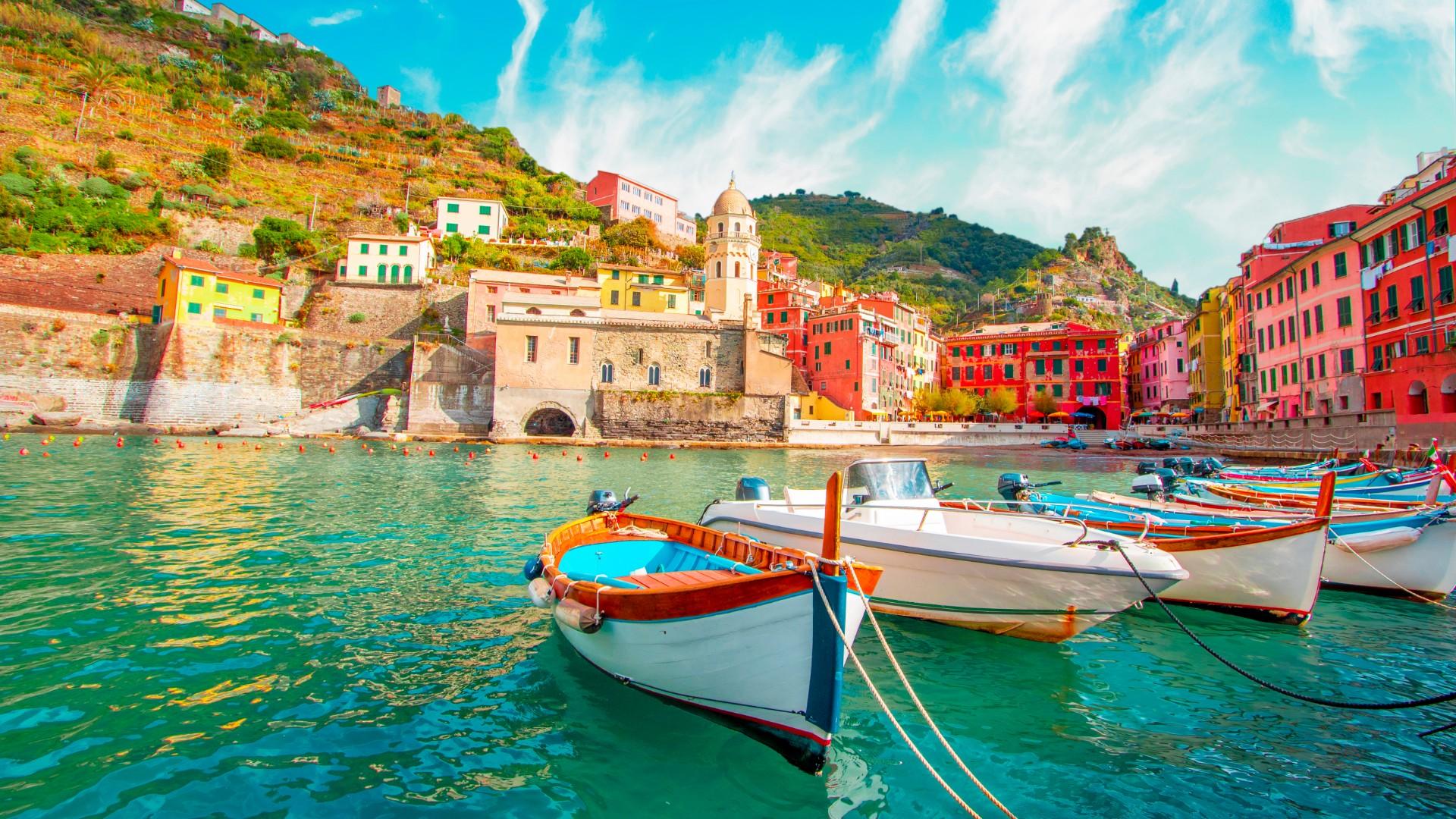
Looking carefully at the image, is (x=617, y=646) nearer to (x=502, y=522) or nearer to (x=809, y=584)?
(x=809, y=584)

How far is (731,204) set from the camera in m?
60.2

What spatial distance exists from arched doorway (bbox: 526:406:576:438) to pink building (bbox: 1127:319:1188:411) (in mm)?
48980

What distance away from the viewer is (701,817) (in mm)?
3873

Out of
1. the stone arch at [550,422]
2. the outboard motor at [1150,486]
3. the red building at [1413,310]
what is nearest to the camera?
the outboard motor at [1150,486]

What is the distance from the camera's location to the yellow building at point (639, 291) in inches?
2081

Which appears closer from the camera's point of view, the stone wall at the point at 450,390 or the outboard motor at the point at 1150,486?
the outboard motor at the point at 1150,486

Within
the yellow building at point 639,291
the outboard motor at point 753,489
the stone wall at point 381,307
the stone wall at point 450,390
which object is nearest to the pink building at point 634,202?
the yellow building at point 639,291

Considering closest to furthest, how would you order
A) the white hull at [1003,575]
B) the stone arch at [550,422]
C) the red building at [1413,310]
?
the white hull at [1003,575], the red building at [1413,310], the stone arch at [550,422]

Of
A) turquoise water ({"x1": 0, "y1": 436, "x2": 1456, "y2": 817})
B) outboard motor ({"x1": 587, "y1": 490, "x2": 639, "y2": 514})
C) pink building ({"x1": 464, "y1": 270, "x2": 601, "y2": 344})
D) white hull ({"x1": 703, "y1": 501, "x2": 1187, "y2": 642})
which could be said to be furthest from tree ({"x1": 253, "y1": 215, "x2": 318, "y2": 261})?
white hull ({"x1": 703, "y1": 501, "x2": 1187, "y2": 642})

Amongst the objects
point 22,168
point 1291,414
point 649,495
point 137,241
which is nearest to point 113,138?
point 22,168

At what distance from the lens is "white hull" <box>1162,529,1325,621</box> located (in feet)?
24.7

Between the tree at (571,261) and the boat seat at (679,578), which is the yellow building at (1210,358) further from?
the boat seat at (679,578)

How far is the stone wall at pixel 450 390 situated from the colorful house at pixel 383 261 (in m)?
9.43

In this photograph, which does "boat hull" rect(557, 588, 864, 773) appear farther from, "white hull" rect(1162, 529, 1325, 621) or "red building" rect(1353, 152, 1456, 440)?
"red building" rect(1353, 152, 1456, 440)
